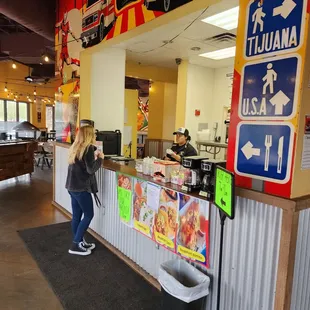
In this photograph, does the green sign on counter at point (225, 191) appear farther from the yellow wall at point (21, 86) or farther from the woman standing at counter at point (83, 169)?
the yellow wall at point (21, 86)

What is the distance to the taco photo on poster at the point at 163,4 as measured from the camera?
2307 mm

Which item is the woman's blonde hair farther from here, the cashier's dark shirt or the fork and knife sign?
the fork and knife sign

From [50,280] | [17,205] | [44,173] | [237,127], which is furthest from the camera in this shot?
[44,173]

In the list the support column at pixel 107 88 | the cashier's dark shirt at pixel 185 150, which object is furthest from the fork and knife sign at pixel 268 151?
the support column at pixel 107 88

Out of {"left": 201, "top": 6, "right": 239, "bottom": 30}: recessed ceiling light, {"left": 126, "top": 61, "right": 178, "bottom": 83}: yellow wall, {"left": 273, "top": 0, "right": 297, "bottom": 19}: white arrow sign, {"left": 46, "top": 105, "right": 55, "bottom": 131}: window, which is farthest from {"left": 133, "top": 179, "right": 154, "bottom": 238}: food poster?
{"left": 46, "top": 105, "right": 55, "bottom": 131}: window

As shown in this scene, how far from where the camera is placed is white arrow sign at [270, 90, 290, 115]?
5.23ft

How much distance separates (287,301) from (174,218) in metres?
0.99

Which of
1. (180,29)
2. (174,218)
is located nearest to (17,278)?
(174,218)

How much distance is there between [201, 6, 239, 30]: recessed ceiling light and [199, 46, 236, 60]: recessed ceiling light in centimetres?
99

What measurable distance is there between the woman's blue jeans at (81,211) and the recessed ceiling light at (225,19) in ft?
8.11

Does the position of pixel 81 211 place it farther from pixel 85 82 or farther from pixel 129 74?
pixel 129 74

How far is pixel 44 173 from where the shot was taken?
8391 mm

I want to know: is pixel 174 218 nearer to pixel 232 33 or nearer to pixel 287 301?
pixel 287 301

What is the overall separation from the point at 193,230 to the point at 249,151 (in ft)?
2.61
